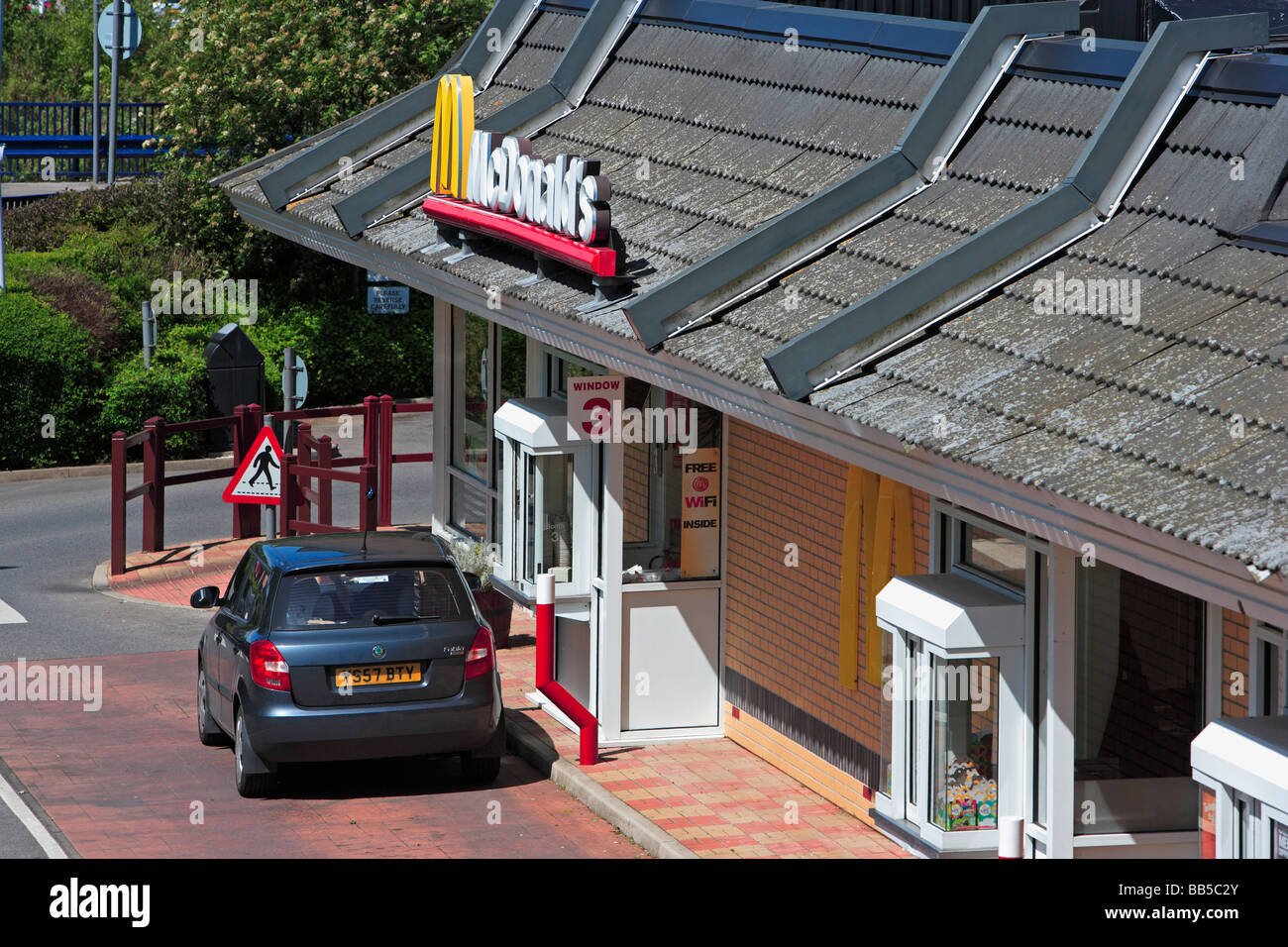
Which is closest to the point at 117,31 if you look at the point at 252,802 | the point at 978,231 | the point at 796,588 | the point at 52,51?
the point at 52,51

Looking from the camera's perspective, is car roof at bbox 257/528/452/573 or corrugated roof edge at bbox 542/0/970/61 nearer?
car roof at bbox 257/528/452/573

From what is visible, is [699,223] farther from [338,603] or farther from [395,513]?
[395,513]

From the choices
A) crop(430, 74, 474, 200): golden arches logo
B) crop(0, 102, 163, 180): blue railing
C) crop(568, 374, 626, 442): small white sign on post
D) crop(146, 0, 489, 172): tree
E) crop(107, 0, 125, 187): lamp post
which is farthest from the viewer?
crop(0, 102, 163, 180): blue railing

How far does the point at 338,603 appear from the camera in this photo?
1121cm

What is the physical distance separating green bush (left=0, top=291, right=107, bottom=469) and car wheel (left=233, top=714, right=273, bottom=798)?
15.0m

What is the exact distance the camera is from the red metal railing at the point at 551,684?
1217cm

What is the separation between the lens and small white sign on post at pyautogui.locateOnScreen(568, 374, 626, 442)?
1298cm

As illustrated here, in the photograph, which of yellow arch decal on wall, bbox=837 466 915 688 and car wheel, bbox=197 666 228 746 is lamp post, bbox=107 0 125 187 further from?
yellow arch decal on wall, bbox=837 466 915 688

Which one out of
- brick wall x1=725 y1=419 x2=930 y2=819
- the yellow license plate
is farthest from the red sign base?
the yellow license plate

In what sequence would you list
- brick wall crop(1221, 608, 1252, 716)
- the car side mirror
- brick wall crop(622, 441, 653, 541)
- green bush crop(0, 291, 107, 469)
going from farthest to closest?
green bush crop(0, 291, 107, 469) → brick wall crop(622, 441, 653, 541) → the car side mirror → brick wall crop(1221, 608, 1252, 716)

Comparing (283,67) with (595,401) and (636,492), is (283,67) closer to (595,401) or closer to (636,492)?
(636,492)

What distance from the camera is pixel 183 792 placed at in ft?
38.2

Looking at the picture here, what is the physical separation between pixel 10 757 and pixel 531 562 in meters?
3.98
